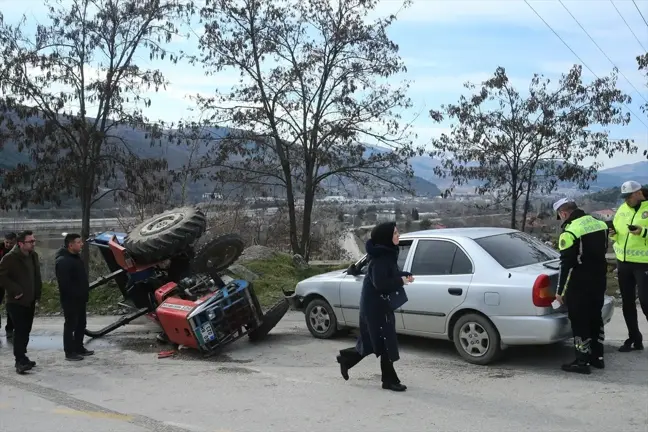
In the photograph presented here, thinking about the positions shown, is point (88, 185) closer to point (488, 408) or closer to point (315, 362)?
point (315, 362)

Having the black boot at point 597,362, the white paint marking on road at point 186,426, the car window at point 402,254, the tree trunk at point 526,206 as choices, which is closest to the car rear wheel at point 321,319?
the car window at point 402,254

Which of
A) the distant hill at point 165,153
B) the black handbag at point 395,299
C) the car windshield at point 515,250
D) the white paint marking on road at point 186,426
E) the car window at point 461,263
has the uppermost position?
the distant hill at point 165,153

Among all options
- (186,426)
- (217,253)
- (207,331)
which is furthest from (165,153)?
(186,426)

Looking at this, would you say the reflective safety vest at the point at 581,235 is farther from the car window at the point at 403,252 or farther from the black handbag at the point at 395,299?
the car window at the point at 403,252

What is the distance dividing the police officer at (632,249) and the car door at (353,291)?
2.31 m

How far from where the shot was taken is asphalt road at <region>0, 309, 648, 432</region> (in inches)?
206

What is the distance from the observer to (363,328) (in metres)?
6.37

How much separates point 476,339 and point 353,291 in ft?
5.82

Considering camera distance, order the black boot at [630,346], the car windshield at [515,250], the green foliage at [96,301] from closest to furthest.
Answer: the car windshield at [515,250] < the black boot at [630,346] < the green foliage at [96,301]

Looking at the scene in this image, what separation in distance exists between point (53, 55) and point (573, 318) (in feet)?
37.8

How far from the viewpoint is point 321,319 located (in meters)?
8.55

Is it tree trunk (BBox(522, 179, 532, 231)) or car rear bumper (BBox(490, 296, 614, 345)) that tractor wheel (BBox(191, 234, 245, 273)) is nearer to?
car rear bumper (BBox(490, 296, 614, 345))

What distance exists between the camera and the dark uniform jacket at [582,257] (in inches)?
250

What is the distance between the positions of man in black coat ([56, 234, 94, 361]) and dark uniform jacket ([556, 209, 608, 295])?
563 cm
